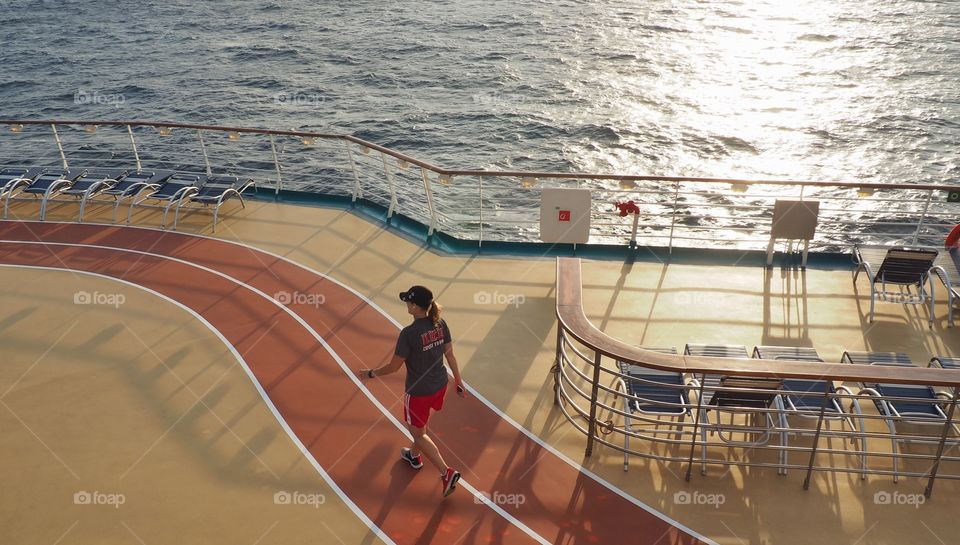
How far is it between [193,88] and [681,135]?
83.6 feet

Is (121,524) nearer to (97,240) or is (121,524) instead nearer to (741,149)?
(97,240)

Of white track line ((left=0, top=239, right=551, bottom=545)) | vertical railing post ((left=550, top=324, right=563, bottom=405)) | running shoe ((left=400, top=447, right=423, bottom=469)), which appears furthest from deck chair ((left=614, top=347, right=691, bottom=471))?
running shoe ((left=400, top=447, right=423, bottom=469))

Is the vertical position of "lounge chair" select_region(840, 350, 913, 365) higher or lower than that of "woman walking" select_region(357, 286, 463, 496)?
lower

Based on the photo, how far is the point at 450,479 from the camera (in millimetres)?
7441

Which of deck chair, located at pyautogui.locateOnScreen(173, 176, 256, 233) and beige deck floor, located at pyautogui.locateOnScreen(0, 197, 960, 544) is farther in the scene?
deck chair, located at pyautogui.locateOnScreen(173, 176, 256, 233)

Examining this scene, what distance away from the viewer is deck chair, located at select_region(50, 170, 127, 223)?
46.0 feet

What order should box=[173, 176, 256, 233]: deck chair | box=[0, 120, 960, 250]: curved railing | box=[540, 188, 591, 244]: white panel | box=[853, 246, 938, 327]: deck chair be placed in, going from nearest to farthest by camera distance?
1. box=[853, 246, 938, 327]: deck chair
2. box=[540, 188, 591, 244]: white panel
3. box=[173, 176, 256, 233]: deck chair
4. box=[0, 120, 960, 250]: curved railing

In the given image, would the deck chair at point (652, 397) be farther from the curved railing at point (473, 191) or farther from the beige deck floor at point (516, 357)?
the curved railing at point (473, 191)

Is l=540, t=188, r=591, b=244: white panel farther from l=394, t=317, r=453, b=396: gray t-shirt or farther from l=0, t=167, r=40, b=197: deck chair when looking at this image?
l=0, t=167, r=40, b=197: deck chair

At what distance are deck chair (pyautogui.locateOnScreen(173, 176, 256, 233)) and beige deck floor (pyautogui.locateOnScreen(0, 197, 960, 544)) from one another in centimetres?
32

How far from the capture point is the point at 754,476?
7770 millimetres

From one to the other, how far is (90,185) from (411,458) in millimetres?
9746

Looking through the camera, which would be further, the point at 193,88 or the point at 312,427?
the point at 193,88

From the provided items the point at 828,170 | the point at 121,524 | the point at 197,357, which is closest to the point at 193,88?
the point at 828,170
